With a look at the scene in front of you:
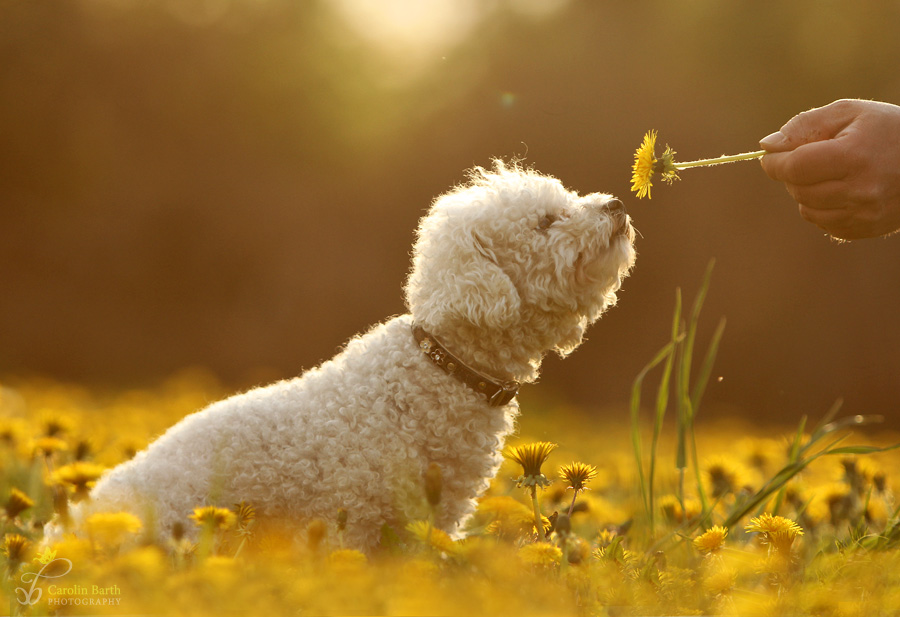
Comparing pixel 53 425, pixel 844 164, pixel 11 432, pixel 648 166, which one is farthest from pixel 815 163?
pixel 11 432

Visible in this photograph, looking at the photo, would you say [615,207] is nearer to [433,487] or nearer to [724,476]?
[724,476]

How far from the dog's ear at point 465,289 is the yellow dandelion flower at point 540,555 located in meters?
0.97

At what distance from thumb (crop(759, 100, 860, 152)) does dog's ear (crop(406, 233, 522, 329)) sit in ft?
3.39

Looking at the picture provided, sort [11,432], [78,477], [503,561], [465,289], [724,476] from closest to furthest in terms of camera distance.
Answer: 1. [503,561]
2. [78,477]
3. [465,289]
4. [724,476]
5. [11,432]

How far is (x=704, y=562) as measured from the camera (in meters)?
1.94

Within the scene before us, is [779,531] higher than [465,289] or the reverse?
the reverse

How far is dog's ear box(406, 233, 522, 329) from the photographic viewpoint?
253cm

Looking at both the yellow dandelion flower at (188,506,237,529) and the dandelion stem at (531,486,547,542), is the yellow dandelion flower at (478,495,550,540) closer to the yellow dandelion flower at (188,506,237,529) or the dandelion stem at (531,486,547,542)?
the dandelion stem at (531,486,547,542)

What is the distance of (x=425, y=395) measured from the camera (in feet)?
8.39

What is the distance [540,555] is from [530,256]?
1338 mm

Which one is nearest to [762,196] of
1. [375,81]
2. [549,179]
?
[375,81]

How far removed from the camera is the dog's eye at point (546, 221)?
9.25 ft

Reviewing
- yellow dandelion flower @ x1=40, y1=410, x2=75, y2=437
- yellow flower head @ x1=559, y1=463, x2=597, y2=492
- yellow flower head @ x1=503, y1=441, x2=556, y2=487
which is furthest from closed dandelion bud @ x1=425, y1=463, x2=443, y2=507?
yellow dandelion flower @ x1=40, y1=410, x2=75, y2=437

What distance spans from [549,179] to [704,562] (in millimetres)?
1658
